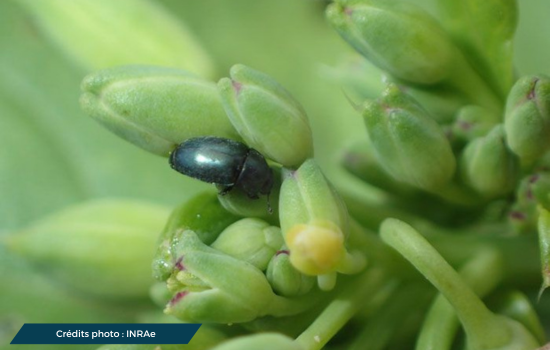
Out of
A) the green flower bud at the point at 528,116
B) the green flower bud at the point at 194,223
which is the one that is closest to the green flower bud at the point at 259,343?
the green flower bud at the point at 194,223

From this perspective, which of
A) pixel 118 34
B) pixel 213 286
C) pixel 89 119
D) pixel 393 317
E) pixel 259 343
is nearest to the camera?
pixel 259 343

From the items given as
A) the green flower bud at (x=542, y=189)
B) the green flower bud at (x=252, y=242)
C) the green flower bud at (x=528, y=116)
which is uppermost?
the green flower bud at (x=252, y=242)

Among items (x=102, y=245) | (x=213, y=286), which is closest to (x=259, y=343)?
(x=213, y=286)

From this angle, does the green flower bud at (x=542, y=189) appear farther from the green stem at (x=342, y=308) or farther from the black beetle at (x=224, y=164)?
the black beetle at (x=224, y=164)

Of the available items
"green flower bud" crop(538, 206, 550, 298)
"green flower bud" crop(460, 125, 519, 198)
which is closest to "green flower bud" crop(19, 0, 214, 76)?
"green flower bud" crop(460, 125, 519, 198)

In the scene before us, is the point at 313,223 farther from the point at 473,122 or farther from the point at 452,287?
the point at 473,122

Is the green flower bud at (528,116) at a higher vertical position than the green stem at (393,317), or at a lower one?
higher

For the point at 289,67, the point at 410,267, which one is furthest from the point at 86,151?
the point at 410,267
